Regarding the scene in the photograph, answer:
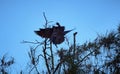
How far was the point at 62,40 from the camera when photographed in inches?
448

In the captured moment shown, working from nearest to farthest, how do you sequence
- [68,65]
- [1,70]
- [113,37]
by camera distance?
[68,65], [113,37], [1,70]

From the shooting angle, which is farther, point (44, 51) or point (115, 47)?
point (115, 47)

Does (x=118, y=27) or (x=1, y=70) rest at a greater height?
(x=118, y=27)

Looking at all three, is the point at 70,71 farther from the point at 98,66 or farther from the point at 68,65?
the point at 98,66

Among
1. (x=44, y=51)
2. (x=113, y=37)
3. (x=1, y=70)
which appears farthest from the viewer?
(x=1, y=70)

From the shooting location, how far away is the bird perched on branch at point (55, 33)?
1082 centimetres

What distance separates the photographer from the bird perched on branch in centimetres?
1082

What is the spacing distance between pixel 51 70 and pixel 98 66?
370 centimetres

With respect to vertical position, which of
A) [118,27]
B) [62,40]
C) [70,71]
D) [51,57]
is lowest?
[70,71]

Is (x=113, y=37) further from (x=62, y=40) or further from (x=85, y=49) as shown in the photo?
(x=62, y=40)

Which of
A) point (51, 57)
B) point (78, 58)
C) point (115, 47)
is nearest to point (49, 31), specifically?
point (51, 57)

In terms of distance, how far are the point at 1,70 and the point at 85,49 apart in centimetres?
714

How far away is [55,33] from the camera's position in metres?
11.0

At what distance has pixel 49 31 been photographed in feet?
35.4
